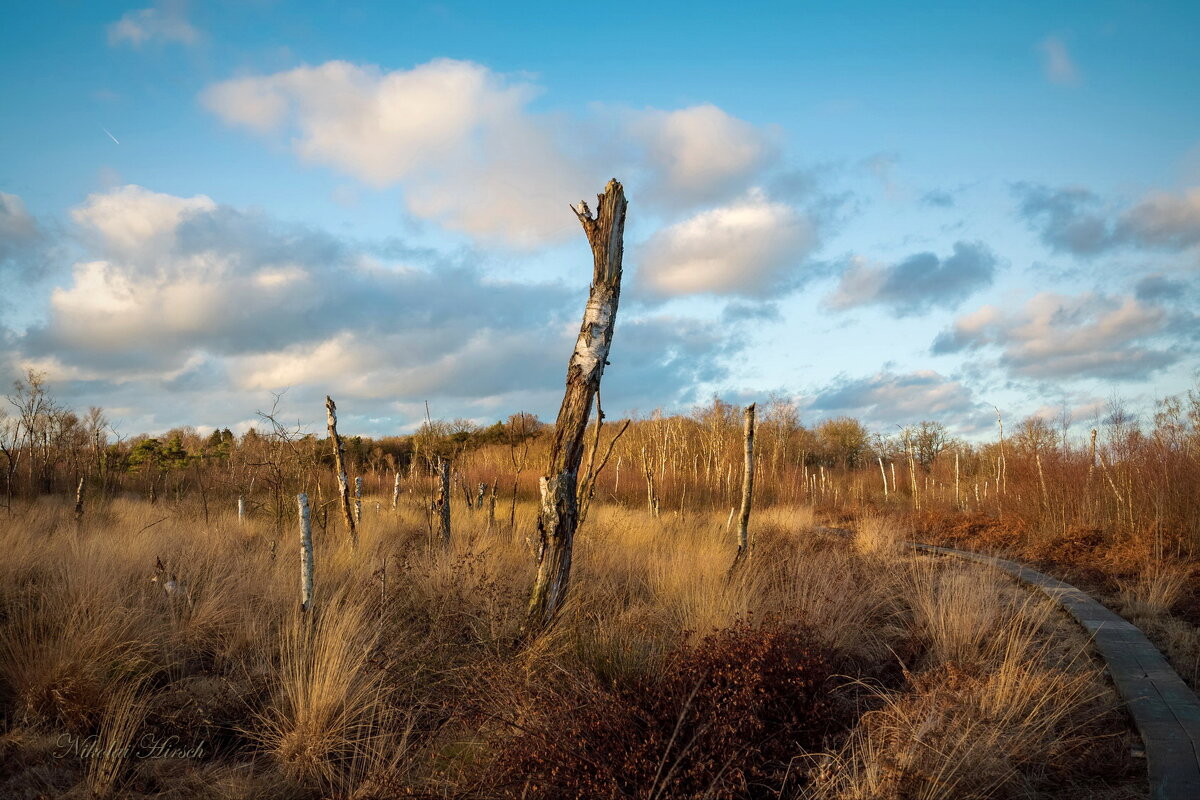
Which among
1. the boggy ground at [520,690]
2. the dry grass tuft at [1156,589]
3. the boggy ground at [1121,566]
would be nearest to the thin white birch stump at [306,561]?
the boggy ground at [520,690]

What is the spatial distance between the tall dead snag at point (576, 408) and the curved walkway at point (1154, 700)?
3555 mm

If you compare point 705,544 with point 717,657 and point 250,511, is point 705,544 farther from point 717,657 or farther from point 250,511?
point 250,511

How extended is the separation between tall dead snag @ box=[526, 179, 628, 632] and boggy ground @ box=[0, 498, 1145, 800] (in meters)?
0.35

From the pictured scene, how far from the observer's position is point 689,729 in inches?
143

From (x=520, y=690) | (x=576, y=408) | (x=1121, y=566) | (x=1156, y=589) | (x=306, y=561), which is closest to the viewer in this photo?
(x=520, y=690)

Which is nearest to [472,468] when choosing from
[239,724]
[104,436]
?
[104,436]

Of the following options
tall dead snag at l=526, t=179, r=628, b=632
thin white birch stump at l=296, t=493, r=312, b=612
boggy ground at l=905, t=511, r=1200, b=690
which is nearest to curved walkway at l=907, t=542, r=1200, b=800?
boggy ground at l=905, t=511, r=1200, b=690

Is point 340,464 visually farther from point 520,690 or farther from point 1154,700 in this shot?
point 1154,700

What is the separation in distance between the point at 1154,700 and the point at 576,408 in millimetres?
4412

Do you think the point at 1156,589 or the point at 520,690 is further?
the point at 1156,589

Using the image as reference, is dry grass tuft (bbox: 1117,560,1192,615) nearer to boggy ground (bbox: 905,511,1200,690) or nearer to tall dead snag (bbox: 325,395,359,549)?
boggy ground (bbox: 905,511,1200,690)

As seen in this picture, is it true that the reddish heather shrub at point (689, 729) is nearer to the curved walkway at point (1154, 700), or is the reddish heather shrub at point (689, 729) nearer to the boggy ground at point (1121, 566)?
the curved walkway at point (1154, 700)

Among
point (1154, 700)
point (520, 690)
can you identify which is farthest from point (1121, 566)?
point (520, 690)

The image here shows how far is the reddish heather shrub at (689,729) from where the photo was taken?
3182 mm
